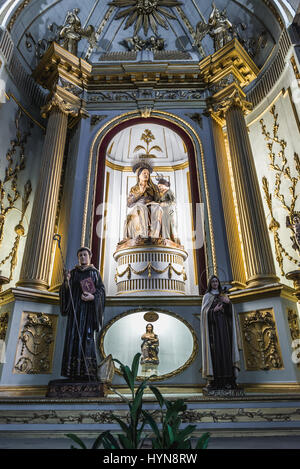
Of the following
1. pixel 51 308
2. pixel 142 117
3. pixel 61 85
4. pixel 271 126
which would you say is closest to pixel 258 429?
pixel 51 308

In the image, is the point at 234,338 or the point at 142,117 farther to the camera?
the point at 142,117

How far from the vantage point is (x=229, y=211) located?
5.58m

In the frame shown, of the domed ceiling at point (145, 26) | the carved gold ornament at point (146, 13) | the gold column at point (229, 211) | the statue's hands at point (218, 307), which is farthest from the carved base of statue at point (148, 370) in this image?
the carved gold ornament at point (146, 13)

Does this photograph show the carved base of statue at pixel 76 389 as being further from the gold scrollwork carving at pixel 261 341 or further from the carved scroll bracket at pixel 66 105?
the carved scroll bracket at pixel 66 105

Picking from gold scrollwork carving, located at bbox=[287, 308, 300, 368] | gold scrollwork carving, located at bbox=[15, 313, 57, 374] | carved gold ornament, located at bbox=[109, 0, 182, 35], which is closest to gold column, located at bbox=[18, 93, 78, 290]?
gold scrollwork carving, located at bbox=[15, 313, 57, 374]

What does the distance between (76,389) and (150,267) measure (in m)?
2.37

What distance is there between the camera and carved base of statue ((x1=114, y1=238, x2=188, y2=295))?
5.24 meters

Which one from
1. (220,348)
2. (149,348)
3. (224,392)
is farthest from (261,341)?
(149,348)

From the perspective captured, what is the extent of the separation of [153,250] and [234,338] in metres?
2.24

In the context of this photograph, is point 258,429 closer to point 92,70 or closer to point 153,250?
point 153,250

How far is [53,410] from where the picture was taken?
2.83 metres

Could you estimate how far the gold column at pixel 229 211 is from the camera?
5.02 metres

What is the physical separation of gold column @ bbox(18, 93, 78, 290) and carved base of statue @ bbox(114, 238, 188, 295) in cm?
122

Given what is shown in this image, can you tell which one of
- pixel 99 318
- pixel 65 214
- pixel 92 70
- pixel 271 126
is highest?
pixel 92 70
